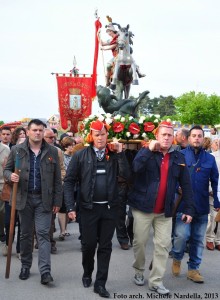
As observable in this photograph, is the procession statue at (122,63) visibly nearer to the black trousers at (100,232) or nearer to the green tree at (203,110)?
the black trousers at (100,232)

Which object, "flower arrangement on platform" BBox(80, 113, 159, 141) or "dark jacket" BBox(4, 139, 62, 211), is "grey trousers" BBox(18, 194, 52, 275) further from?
"flower arrangement on platform" BBox(80, 113, 159, 141)

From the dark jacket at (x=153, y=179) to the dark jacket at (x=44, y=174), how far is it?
1029 mm

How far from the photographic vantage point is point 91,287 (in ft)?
17.7

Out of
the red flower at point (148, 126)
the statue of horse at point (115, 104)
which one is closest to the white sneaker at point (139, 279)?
the red flower at point (148, 126)

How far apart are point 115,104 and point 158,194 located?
14.4ft

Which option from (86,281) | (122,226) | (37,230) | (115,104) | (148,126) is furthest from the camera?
(115,104)

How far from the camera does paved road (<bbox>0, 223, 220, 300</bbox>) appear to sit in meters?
5.14

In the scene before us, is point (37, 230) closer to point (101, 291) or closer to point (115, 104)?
point (101, 291)

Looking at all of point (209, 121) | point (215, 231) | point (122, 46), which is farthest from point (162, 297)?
point (209, 121)

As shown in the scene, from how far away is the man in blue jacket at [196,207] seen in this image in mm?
5758

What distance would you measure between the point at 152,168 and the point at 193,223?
1.11 metres

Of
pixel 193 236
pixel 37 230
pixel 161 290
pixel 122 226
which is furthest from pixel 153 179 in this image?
pixel 122 226

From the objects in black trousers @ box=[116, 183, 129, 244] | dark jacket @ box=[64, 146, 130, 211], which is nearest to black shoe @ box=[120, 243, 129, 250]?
black trousers @ box=[116, 183, 129, 244]

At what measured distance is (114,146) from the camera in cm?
520
